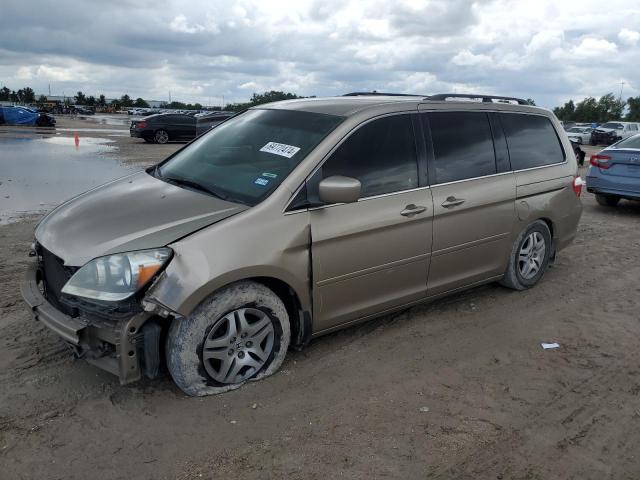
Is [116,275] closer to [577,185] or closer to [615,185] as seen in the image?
[577,185]

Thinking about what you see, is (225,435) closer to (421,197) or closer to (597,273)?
(421,197)

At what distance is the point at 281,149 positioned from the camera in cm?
395

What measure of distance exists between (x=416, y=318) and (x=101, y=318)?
266 cm

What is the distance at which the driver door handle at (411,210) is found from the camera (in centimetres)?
411

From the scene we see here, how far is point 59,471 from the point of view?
2789 mm

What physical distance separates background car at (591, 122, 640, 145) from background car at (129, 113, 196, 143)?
2494 centimetres

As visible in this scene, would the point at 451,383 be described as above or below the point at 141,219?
below

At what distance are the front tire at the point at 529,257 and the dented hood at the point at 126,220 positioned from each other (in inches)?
117

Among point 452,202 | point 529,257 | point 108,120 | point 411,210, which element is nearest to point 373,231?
point 411,210

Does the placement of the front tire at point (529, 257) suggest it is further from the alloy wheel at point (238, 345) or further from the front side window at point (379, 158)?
the alloy wheel at point (238, 345)

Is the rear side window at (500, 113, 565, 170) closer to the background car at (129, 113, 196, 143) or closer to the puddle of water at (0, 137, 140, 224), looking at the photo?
the puddle of water at (0, 137, 140, 224)

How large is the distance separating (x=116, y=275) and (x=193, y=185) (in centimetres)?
106

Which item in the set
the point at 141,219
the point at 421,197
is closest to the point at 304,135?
the point at 421,197

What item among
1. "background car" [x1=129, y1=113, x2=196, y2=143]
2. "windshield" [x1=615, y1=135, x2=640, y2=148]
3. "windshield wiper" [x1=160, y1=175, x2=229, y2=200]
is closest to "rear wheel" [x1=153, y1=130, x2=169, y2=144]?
"background car" [x1=129, y1=113, x2=196, y2=143]
